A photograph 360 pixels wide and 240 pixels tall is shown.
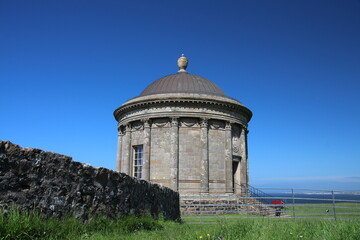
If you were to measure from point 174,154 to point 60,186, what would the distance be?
16573mm

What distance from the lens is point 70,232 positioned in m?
5.37

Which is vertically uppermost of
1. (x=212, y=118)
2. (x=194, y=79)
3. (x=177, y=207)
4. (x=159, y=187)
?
(x=194, y=79)

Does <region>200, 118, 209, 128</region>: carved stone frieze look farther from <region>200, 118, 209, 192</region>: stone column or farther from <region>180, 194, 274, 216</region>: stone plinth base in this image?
<region>180, 194, 274, 216</region>: stone plinth base

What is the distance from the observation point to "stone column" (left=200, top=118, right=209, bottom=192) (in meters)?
22.0

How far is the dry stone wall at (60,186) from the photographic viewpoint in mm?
4895

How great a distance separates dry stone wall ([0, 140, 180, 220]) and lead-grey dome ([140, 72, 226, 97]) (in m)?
16.7

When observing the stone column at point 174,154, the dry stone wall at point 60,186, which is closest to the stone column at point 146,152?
the stone column at point 174,154

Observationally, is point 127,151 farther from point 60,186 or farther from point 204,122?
point 60,186

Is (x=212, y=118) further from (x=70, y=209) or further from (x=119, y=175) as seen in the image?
(x=70, y=209)

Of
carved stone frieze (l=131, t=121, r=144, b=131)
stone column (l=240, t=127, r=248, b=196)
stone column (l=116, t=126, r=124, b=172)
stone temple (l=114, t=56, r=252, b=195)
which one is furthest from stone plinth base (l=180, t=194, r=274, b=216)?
stone column (l=116, t=126, r=124, b=172)

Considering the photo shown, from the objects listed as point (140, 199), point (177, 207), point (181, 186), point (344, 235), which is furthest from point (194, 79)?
point (344, 235)

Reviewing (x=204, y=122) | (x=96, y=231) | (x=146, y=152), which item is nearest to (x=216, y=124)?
(x=204, y=122)

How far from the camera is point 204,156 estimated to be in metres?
22.4

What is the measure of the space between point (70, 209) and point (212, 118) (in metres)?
18.0
